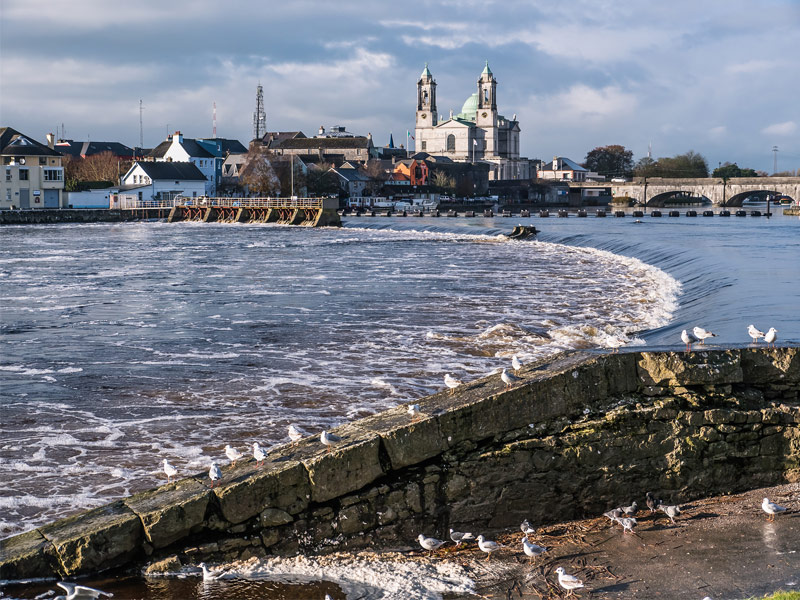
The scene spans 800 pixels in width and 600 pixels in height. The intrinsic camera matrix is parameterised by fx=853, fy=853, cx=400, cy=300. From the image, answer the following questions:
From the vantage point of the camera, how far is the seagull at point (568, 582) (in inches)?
298

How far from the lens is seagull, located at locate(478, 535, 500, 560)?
850cm

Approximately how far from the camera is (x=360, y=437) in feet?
29.4

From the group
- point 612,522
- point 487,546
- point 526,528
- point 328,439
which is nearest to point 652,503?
point 612,522

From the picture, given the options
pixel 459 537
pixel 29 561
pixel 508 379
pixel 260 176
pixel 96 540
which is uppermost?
pixel 260 176

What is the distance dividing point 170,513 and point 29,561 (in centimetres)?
129

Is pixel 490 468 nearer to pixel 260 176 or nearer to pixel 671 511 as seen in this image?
pixel 671 511

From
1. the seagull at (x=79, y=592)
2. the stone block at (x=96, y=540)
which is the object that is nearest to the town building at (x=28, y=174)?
the stone block at (x=96, y=540)

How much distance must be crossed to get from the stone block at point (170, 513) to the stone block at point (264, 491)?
204 mm

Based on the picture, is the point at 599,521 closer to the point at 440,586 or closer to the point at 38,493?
the point at 440,586

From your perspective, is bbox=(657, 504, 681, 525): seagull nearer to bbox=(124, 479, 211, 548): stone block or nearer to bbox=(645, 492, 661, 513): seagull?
bbox=(645, 492, 661, 513): seagull

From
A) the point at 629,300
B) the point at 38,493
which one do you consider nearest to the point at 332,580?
the point at 38,493

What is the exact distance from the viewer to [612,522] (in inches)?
360

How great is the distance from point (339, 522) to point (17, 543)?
308 centimetres

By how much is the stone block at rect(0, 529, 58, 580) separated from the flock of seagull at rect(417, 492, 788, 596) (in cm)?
351
